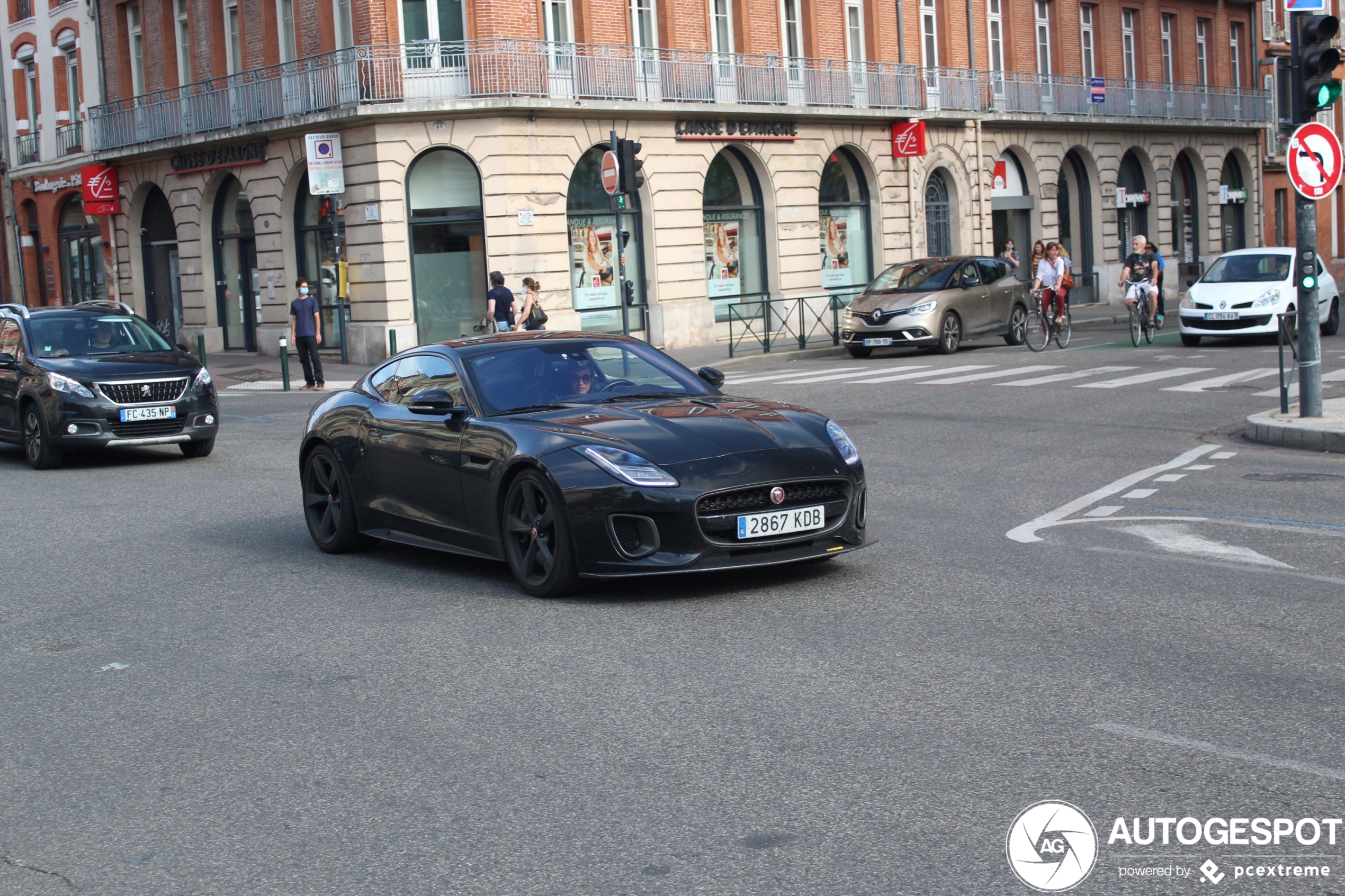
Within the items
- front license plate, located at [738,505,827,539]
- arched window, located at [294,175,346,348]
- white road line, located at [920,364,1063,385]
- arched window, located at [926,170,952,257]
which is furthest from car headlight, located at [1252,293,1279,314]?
front license plate, located at [738,505,827,539]

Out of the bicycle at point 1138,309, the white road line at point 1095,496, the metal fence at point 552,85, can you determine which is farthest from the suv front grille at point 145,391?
the bicycle at point 1138,309

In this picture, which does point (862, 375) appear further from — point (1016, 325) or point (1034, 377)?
point (1016, 325)

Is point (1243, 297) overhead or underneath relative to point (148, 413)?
overhead

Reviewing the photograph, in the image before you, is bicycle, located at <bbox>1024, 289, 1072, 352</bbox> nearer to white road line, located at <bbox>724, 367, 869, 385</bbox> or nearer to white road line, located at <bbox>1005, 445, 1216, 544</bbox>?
white road line, located at <bbox>724, 367, 869, 385</bbox>

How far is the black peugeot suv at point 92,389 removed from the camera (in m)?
14.8

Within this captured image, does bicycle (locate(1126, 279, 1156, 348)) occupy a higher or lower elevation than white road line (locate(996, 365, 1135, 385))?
higher

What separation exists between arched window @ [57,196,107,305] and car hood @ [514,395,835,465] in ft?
115

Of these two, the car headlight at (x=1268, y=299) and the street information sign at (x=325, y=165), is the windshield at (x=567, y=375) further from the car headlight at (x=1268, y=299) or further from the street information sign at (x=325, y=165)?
the street information sign at (x=325, y=165)

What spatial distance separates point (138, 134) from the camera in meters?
36.5

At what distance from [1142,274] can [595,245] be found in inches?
443

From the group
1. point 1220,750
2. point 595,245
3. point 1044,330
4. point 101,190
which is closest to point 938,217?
point 595,245

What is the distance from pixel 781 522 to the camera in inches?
298

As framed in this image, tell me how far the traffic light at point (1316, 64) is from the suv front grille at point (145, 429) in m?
10.6

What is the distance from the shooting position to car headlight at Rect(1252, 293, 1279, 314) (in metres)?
24.4
